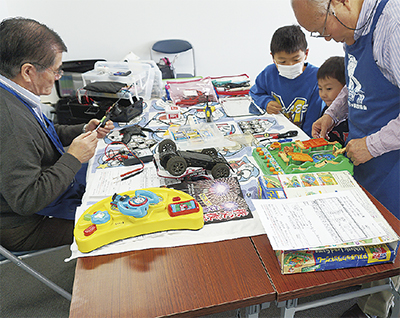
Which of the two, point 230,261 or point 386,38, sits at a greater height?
point 386,38

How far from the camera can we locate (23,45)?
1.04 metres

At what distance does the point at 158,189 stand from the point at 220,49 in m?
2.93

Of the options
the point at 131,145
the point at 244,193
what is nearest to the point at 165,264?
the point at 244,193

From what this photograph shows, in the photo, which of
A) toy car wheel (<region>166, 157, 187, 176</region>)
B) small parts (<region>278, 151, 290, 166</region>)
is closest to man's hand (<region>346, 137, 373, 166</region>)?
small parts (<region>278, 151, 290, 166</region>)

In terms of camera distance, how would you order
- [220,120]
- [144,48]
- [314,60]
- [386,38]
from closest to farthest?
[386,38] < [220,120] < [144,48] < [314,60]

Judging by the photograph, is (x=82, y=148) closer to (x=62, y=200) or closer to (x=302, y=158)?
(x=62, y=200)

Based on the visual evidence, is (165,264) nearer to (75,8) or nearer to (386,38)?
(386,38)

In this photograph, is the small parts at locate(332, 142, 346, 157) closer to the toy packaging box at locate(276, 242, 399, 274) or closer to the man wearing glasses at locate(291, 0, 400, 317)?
the man wearing glasses at locate(291, 0, 400, 317)

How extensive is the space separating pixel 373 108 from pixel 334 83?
54 cm

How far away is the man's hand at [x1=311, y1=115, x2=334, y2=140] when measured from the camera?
1453mm

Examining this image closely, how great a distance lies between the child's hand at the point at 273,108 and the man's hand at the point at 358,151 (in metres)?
0.66

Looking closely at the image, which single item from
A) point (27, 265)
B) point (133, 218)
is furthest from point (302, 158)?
point (27, 265)

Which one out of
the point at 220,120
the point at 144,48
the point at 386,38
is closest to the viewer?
the point at 386,38

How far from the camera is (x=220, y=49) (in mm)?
3523
